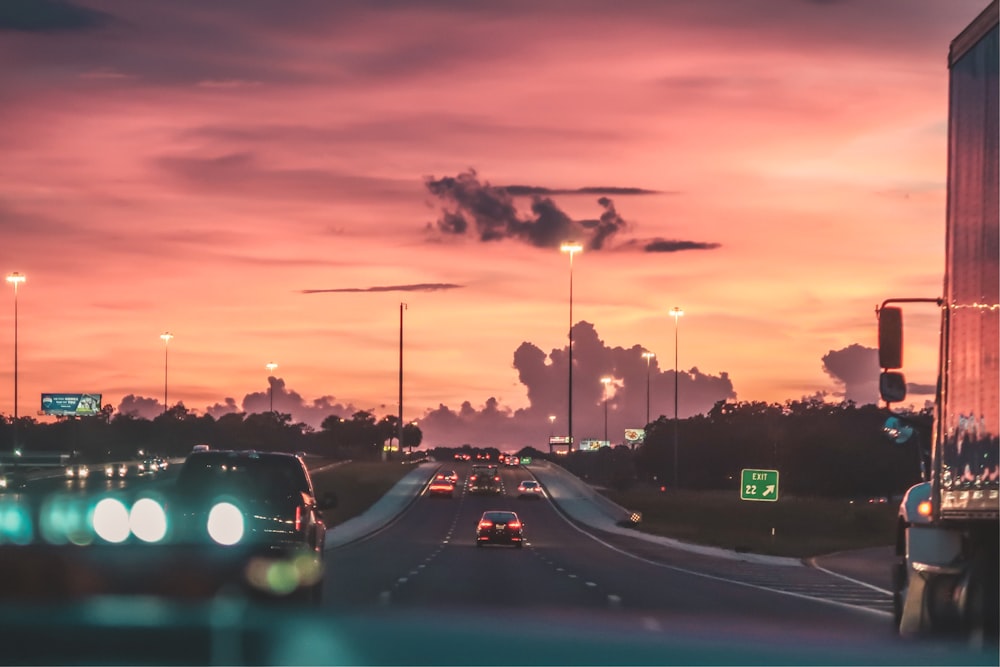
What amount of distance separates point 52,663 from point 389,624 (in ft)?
8.17

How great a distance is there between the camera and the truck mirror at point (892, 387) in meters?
14.1

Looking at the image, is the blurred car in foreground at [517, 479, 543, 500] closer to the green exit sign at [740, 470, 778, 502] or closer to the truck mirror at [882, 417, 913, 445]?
the green exit sign at [740, 470, 778, 502]

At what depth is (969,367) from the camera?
1164cm

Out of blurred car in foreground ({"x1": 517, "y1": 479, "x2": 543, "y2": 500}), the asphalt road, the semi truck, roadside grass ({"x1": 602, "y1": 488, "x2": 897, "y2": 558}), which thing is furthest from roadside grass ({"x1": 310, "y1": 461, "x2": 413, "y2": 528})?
the semi truck

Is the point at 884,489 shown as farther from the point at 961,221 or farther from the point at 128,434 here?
the point at 961,221

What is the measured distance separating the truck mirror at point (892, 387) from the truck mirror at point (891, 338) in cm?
14

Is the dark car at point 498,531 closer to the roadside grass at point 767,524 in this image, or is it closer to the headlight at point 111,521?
the roadside grass at point 767,524

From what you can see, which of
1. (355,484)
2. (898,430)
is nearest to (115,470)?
(355,484)

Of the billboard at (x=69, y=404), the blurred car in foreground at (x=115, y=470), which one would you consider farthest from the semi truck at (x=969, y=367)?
the billboard at (x=69, y=404)

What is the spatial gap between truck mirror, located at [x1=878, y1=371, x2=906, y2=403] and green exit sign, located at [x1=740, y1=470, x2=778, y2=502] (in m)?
43.7

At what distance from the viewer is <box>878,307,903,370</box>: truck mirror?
13969mm

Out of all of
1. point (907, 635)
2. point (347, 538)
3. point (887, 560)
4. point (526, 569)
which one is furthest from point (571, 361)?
point (907, 635)

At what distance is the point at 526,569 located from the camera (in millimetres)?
42062

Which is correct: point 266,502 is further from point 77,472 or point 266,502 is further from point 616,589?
point 77,472
